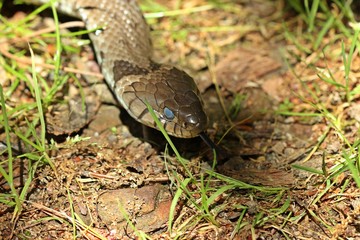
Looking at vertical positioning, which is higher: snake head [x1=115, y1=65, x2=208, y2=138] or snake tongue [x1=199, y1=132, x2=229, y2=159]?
snake head [x1=115, y1=65, x2=208, y2=138]

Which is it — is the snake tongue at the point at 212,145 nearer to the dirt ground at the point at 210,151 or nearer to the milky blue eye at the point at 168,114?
the dirt ground at the point at 210,151

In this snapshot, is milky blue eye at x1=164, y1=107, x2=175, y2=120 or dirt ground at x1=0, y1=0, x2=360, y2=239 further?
milky blue eye at x1=164, y1=107, x2=175, y2=120

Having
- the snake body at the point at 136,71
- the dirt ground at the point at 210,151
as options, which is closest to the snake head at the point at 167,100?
the snake body at the point at 136,71

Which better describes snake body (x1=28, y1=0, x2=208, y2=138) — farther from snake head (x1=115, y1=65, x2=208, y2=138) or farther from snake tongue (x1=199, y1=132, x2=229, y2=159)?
snake tongue (x1=199, y1=132, x2=229, y2=159)

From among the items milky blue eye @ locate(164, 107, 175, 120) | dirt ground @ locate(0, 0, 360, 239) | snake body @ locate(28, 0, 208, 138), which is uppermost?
snake body @ locate(28, 0, 208, 138)

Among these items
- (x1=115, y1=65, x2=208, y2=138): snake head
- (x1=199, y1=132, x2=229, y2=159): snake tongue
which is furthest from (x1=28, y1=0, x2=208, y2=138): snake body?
(x1=199, y1=132, x2=229, y2=159): snake tongue

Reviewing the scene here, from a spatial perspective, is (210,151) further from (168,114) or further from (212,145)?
(168,114)

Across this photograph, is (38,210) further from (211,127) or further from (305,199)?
(305,199)
